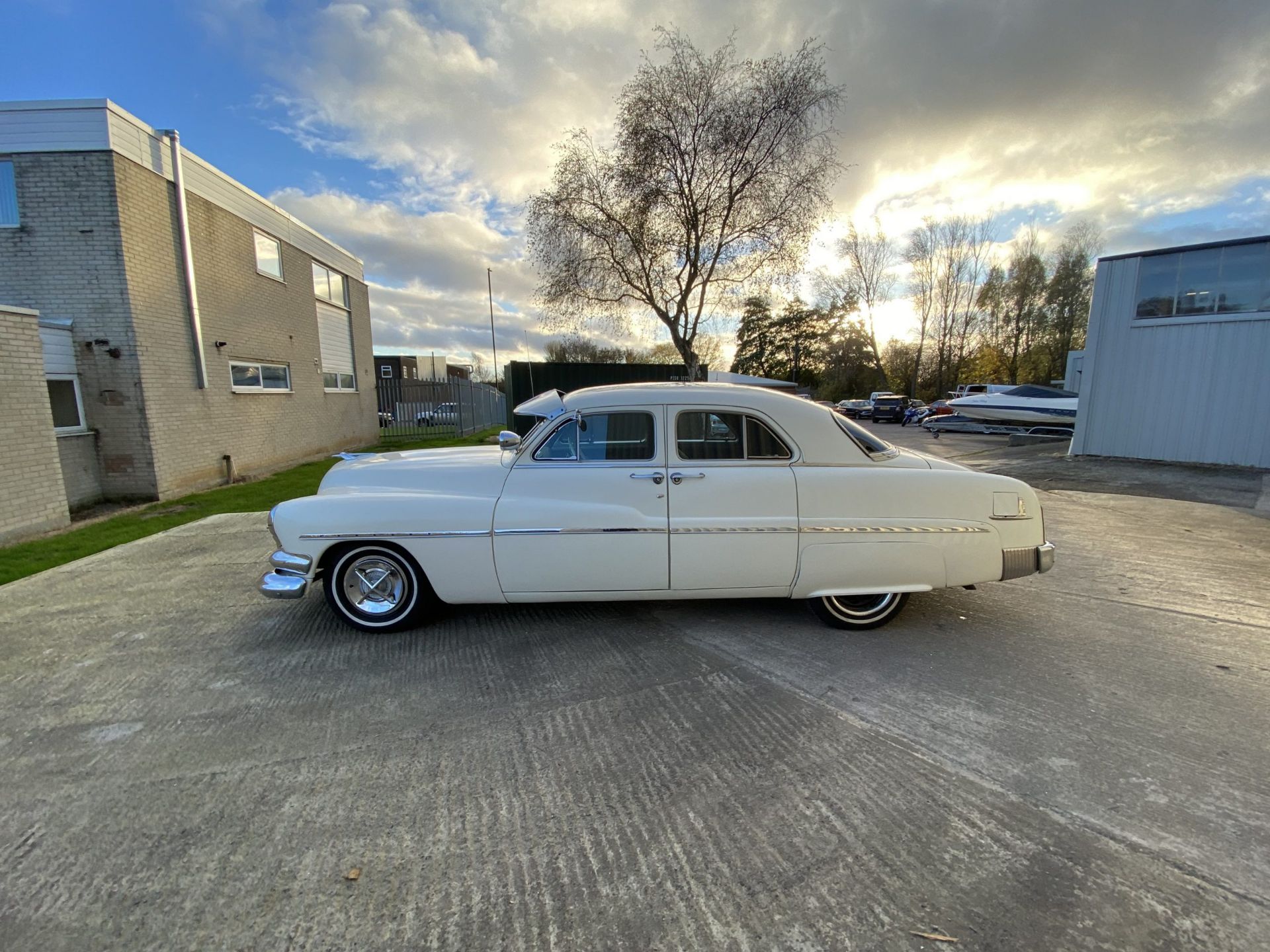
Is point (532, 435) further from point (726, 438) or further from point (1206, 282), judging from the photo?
point (1206, 282)

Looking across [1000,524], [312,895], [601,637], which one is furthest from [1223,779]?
[312,895]

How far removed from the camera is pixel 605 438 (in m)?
3.61

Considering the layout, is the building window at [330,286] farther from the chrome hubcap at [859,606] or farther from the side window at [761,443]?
the chrome hubcap at [859,606]

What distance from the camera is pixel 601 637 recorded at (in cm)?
359

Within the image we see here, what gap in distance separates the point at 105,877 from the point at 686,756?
6.89 feet

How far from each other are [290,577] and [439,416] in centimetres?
1795

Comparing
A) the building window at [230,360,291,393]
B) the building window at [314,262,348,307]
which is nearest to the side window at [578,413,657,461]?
the building window at [230,360,291,393]

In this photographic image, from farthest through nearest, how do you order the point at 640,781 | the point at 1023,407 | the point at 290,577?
the point at 1023,407 < the point at 290,577 < the point at 640,781

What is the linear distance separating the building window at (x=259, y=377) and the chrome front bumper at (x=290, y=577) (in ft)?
29.9

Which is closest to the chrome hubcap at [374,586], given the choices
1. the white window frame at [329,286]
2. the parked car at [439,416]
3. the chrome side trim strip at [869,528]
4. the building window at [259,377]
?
the chrome side trim strip at [869,528]

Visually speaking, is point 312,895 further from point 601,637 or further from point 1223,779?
point 1223,779

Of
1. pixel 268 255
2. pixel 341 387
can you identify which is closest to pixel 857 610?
pixel 268 255

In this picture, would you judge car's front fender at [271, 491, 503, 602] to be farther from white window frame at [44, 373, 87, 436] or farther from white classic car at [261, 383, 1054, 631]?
white window frame at [44, 373, 87, 436]

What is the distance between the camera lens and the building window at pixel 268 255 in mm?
11570
